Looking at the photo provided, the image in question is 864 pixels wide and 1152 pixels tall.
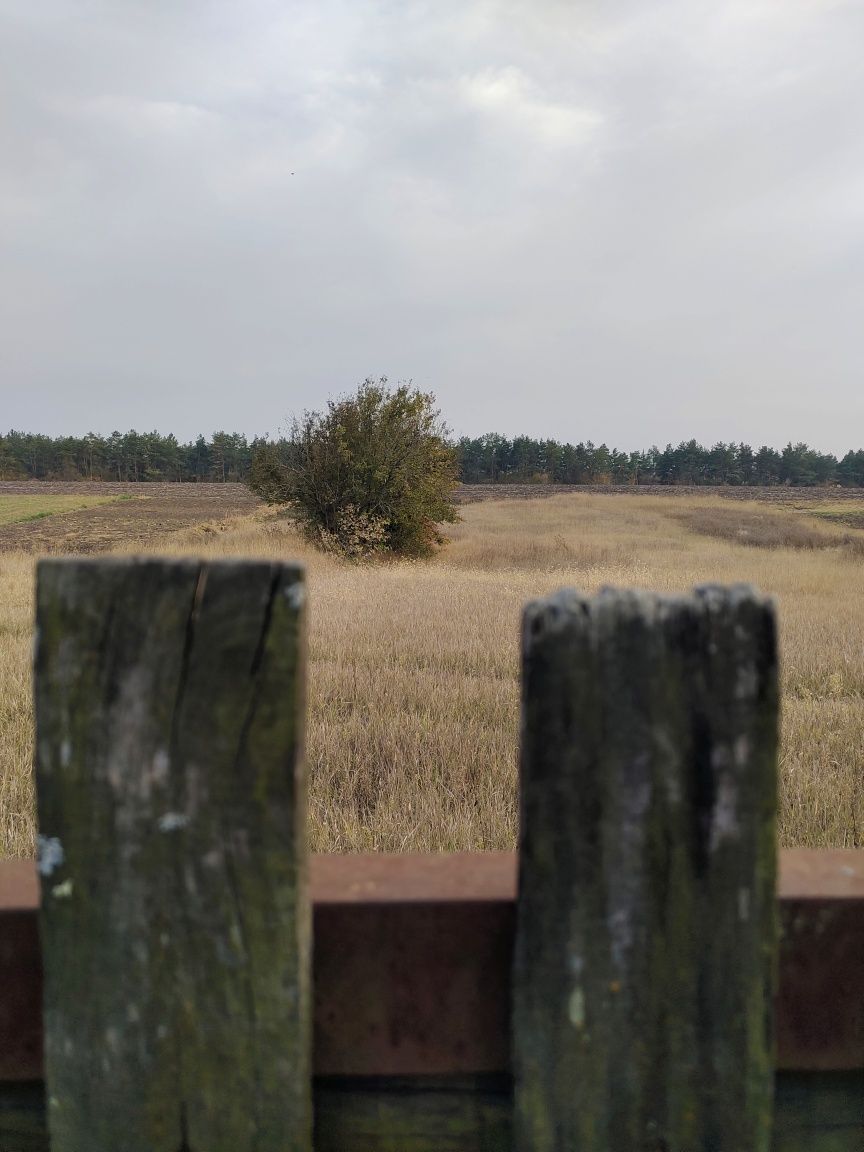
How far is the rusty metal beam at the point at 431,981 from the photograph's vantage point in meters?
0.84

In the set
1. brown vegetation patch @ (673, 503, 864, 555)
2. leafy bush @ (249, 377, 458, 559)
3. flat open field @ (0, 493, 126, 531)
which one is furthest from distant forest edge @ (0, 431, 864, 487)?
leafy bush @ (249, 377, 458, 559)

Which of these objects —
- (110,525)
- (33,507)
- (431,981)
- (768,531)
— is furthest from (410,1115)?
(33,507)

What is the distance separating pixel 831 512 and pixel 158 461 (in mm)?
100929

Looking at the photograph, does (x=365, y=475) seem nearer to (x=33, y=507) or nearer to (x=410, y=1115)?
(x=410, y=1115)

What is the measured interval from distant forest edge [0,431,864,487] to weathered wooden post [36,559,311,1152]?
11483cm

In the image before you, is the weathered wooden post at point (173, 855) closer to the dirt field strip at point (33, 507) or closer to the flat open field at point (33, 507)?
the flat open field at point (33, 507)

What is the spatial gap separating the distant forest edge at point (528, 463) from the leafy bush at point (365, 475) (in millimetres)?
93744

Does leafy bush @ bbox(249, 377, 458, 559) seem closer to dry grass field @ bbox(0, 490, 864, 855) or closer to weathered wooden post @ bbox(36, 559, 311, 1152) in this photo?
dry grass field @ bbox(0, 490, 864, 855)

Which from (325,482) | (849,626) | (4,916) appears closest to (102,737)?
(4,916)

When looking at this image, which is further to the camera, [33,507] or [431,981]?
[33,507]

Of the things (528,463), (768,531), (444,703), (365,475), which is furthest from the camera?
(528,463)

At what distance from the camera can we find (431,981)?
844 millimetres

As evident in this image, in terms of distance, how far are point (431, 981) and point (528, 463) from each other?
121m

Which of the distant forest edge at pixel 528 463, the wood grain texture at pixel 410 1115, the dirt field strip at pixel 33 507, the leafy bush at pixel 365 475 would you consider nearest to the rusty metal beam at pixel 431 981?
the wood grain texture at pixel 410 1115
